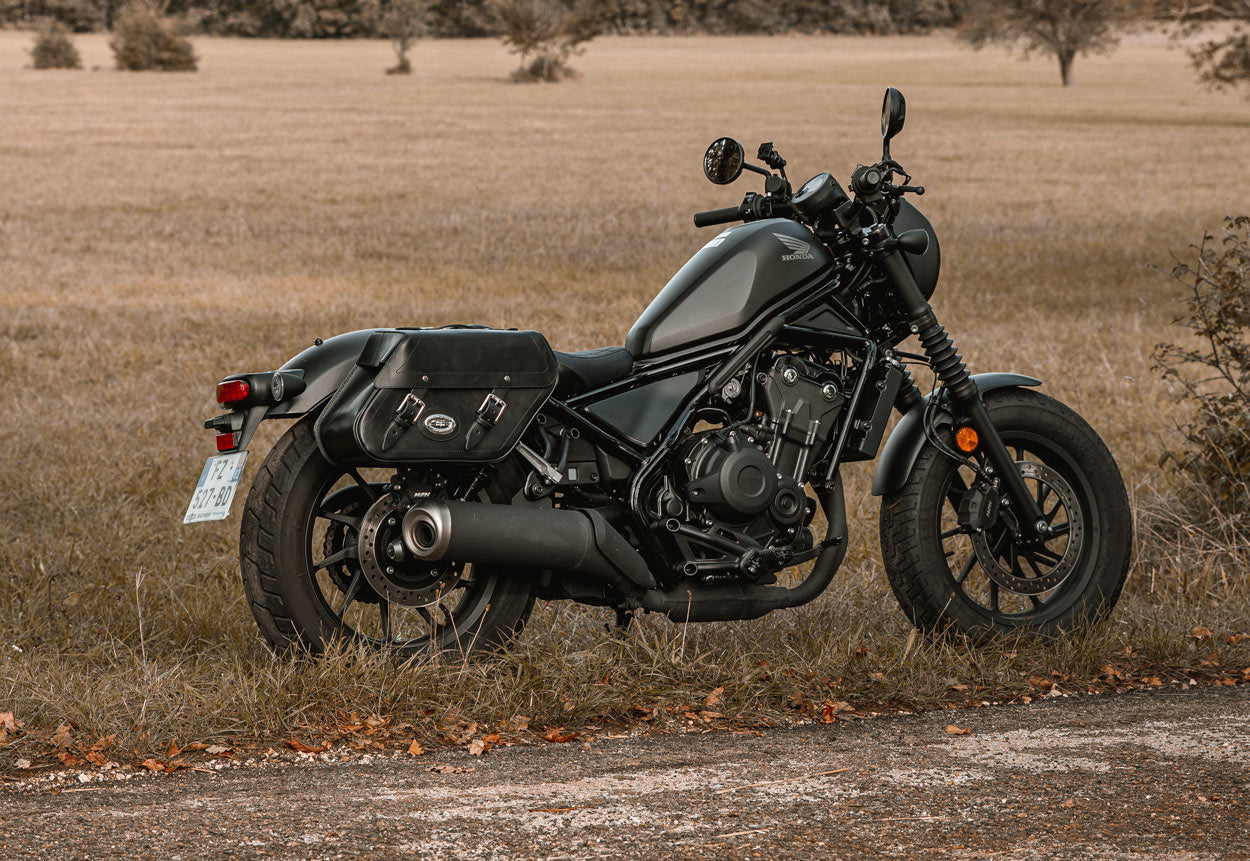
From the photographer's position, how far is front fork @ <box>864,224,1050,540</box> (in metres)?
4.98

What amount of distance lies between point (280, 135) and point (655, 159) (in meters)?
9.92

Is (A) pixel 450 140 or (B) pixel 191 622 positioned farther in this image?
(A) pixel 450 140

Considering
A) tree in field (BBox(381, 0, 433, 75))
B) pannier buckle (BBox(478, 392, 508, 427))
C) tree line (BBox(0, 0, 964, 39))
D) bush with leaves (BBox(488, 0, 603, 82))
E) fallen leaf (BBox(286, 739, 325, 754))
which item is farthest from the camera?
tree line (BBox(0, 0, 964, 39))

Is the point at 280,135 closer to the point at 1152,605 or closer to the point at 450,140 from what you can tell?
the point at 450,140

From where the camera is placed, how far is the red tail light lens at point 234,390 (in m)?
4.48

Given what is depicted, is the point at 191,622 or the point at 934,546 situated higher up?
the point at 934,546

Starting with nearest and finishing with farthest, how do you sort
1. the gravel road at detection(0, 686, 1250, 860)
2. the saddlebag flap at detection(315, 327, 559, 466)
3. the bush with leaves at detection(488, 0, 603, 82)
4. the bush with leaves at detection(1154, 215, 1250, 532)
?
the gravel road at detection(0, 686, 1250, 860) → the saddlebag flap at detection(315, 327, 559, 466) → the bush with leaves at detection(1154, 215, 1250, 532) → the bush with leaves at detection(488, 0, 603, 82)

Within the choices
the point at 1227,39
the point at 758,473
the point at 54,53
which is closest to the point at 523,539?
the point at 758,473

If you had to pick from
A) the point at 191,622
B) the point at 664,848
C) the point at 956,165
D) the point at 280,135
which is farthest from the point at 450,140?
the point at 664,848

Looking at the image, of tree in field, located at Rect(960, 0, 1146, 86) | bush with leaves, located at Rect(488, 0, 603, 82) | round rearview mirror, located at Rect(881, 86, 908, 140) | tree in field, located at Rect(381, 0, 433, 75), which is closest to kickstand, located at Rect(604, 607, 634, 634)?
round rearview mirror, located at Rect(881, 86, 908, 140)

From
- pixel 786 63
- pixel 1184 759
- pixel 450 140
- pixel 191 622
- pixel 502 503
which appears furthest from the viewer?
pixel 786 63

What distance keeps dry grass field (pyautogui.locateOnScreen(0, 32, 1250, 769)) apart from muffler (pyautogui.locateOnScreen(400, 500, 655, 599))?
0.32m

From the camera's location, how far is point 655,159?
103 ft

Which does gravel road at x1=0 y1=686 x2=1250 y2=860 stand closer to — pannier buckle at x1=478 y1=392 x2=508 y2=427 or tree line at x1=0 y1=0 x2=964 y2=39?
pannier buckle at x1=478 y1=392 x2=508 y2=427
